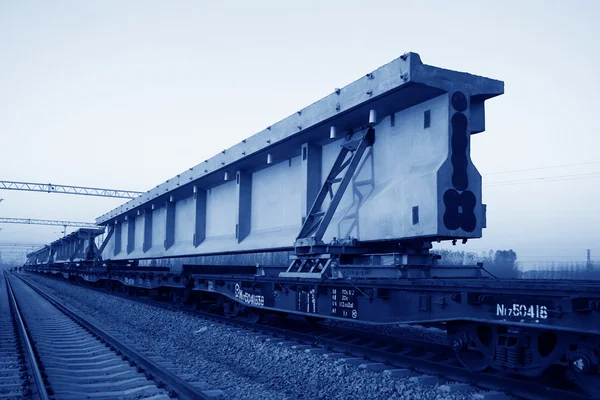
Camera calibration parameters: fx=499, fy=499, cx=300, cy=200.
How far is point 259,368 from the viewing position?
8.02 m

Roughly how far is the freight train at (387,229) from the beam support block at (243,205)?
3 cm

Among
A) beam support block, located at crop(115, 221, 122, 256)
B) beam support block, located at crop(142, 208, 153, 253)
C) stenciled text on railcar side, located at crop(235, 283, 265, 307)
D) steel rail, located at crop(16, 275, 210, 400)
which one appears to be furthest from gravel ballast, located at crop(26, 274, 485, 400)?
beam support block, located at crop(115, 221, 122, 256)

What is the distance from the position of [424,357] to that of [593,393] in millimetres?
2627

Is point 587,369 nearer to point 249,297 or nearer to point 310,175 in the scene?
point 249,297

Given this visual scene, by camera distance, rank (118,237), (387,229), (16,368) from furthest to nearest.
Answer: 1. (118,237)
2. (387,229)
3. (16,368)

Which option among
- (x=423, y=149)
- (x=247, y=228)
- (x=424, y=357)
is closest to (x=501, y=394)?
(x=424, y=357)

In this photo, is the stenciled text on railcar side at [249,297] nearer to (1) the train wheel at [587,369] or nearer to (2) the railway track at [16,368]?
(2) the railway track at [16,368]

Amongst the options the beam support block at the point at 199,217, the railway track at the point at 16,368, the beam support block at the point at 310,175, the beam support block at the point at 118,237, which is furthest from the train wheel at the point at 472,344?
the beam support block at the point at 118,237

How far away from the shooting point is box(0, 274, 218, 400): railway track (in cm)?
648

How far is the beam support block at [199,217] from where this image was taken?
17.8 meters

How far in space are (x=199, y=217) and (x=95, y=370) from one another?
10.2 meters

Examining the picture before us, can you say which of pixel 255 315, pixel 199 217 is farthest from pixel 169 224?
pixel 255 315

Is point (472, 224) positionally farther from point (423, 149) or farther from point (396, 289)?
point (396, 289)

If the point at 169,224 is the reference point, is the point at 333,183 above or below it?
above
